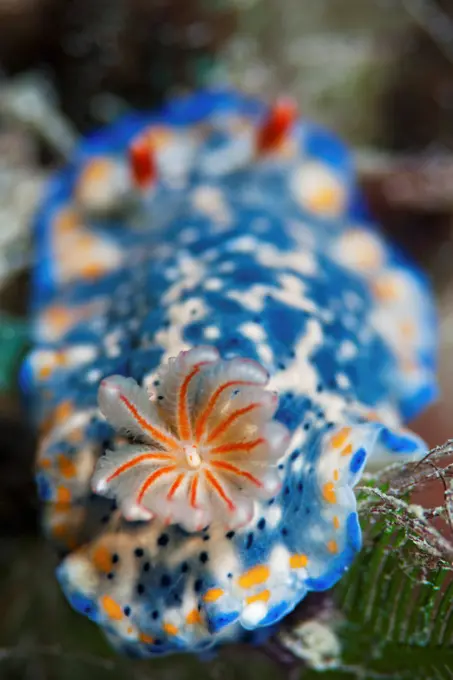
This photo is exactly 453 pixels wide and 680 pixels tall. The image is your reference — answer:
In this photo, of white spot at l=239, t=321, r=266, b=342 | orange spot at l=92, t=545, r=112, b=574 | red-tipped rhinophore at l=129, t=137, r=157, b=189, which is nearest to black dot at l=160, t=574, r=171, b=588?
orange spot at l=92, t=545, r=112, b=574

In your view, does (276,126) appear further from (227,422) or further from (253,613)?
(253,613)

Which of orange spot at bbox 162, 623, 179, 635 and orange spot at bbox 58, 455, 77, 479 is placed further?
orange spot at bbox 58, 455, 77, 479

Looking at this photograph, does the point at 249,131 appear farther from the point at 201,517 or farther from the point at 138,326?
the point at 201,517

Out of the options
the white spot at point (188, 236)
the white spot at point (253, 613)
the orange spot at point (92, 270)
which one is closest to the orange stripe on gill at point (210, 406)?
the white spot at point (253, 613)

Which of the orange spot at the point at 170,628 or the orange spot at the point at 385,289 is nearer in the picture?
the orange spot at the point at 170,628

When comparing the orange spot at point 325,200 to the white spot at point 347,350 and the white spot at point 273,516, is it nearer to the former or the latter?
the white spot at point 347,350

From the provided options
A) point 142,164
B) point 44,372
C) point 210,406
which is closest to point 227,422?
point 210,406

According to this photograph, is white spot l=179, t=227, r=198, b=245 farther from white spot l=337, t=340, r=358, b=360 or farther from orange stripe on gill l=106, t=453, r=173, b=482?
orange stripe on gill l=106, t=453, r=173, b=482
